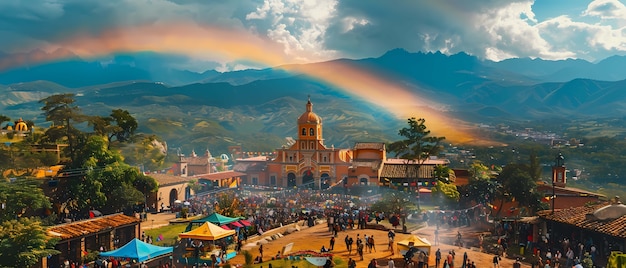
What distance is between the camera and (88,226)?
30.7 metres

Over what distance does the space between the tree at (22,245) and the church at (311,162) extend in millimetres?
51181

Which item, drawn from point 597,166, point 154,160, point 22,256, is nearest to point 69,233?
point 22,256

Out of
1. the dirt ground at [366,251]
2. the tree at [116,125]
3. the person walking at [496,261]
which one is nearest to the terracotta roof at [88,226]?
the dirt ground at [366,251]

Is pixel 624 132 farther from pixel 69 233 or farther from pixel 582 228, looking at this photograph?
pixel 69 233

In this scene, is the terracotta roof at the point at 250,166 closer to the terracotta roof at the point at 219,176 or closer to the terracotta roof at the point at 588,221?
the terracotta roof at the point at 219,176

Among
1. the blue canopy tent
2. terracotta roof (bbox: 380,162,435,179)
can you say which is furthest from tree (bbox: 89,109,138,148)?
the blue canopy tent

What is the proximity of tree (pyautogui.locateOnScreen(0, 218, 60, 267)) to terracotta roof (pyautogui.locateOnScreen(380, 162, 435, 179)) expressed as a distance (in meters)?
46.4

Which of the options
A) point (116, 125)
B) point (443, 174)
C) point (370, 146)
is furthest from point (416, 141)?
point (116, 125)

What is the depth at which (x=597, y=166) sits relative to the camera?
305ft

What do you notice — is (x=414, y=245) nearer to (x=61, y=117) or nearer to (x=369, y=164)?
(x=61, y=117)

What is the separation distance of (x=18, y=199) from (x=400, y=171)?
4447cm

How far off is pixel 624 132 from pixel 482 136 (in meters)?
46.3

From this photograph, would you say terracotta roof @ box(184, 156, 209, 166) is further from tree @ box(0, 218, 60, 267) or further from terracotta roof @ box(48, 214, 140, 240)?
tree @ box(0, 218, 60, 267)

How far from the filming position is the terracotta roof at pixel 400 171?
6506cm
